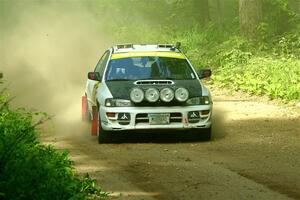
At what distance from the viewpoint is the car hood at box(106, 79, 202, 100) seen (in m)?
13.1

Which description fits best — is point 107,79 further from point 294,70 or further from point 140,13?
point 140,13

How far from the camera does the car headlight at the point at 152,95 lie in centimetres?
1297

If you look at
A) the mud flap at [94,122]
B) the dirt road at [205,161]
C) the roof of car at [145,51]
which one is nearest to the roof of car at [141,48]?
the roof of car at [145,51]

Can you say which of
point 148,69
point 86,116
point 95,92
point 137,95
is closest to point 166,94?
point 137,95

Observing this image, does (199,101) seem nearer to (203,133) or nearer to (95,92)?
(203,133)

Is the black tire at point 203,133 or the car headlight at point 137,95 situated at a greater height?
the car headlight at point 137,95

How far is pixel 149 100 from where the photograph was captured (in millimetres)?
12969

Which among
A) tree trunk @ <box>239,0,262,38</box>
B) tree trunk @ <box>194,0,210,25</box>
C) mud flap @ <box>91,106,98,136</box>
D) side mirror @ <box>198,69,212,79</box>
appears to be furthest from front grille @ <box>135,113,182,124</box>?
tree trunk @ <box>194,0,210,25</box>

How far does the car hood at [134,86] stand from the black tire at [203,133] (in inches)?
27.1

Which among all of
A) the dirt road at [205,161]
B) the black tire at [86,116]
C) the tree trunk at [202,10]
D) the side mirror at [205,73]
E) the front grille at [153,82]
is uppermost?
the tree trunk at [202,10]

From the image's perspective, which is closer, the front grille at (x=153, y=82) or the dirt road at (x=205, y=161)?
the dirt road at (x=205, y=161)

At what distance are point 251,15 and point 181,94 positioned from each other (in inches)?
482

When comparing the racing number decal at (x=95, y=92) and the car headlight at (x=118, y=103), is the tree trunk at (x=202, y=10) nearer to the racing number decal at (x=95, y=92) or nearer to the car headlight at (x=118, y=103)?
the racing number decal at (x=95, y=92)

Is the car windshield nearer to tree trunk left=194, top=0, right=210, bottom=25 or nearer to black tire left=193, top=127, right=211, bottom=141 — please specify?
black tire left=193, top=127, right=211, bottom=141
